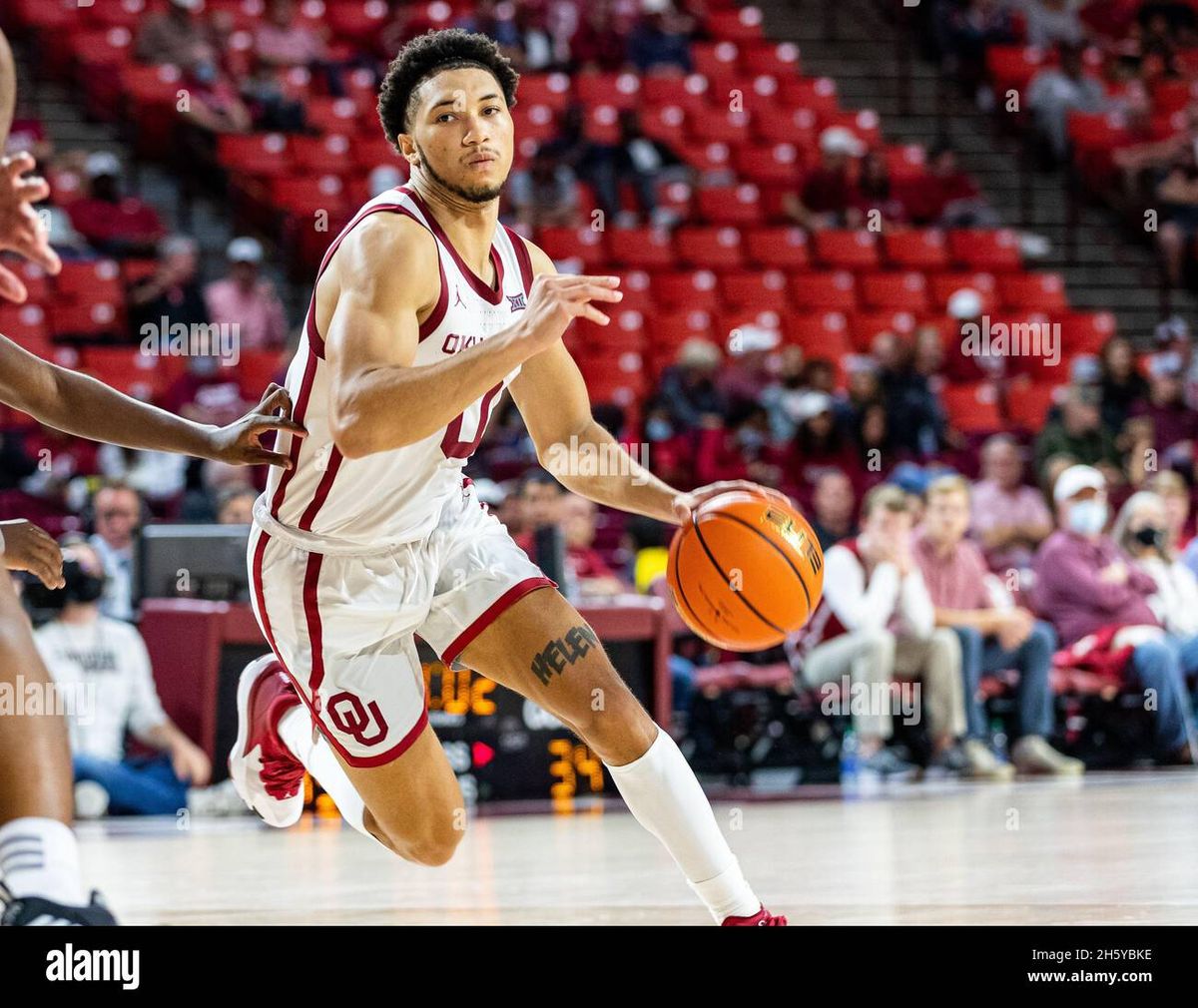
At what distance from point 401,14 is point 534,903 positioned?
9824 millimetres

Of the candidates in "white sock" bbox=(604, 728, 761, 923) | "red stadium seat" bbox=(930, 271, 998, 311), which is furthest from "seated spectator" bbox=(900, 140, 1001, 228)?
"white sock" bbox=(604, 728, 761, 923)

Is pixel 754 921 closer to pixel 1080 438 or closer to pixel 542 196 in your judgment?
pixel 1080 438

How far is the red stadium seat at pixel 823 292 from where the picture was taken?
1203 centimetres

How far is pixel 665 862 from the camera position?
561 cm

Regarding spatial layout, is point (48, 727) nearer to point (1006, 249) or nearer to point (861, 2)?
point (1006, 249)

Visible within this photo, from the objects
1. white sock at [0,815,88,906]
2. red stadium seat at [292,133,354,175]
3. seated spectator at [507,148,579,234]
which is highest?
red stadium seat at [292,133,354,175]

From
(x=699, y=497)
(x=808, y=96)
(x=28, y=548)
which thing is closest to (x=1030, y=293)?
(x=808, y=96)

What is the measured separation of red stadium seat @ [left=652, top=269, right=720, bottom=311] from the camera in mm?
11578

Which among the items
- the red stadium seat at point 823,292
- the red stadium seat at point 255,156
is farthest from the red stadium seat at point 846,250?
the red stadium seat at point 255,156

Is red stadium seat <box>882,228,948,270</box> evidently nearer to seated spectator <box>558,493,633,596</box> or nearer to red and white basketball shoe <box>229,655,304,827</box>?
seated spectator <box>558,493,633,596</box>

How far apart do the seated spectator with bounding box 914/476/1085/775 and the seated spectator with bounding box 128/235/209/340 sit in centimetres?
421

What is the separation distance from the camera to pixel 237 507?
25.6 ft

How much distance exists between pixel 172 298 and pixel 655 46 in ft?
16.4

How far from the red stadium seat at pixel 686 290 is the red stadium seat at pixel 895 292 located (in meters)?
1.18
